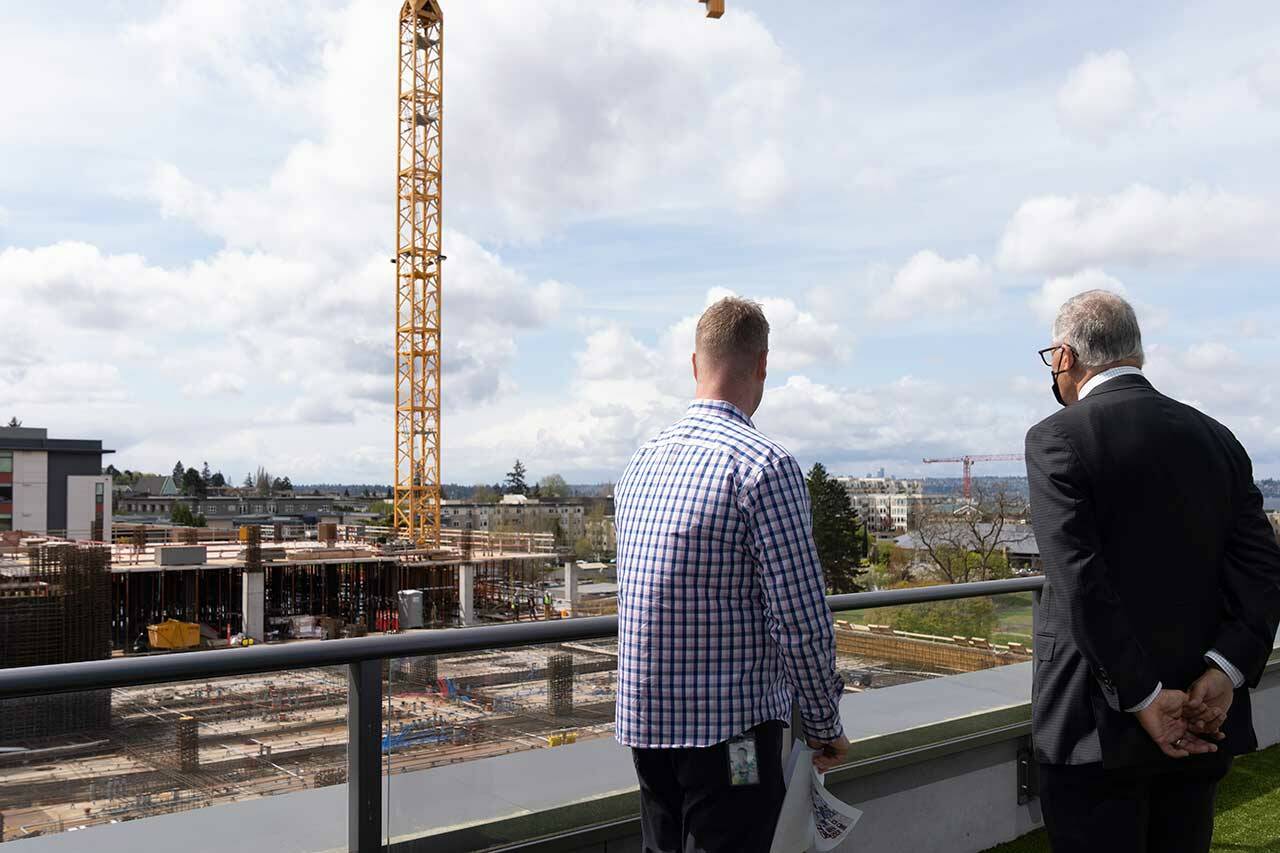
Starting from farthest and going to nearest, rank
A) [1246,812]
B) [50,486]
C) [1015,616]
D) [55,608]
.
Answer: [50,486] < [55,608] < [1246,812] < [1015,616]

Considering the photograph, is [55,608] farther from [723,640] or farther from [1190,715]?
[1190,715]

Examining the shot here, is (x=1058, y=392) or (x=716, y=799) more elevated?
(x=1058, y=392)

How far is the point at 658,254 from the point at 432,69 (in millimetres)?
17552

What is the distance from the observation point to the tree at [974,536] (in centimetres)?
5062

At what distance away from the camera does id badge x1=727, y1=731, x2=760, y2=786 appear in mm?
1662

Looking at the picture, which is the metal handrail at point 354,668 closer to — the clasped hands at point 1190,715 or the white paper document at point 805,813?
the white paper document at point 805,813

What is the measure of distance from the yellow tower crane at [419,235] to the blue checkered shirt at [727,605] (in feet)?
174

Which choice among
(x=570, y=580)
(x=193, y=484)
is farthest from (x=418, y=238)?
(x=193, y=484)

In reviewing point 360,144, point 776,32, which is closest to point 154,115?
point 360,144

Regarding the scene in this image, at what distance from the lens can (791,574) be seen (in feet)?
5.39

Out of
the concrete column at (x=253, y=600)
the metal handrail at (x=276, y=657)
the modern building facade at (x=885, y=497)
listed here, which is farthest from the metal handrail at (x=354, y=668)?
the modern building facade at (x=885, y=497)

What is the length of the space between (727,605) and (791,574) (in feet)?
0.40

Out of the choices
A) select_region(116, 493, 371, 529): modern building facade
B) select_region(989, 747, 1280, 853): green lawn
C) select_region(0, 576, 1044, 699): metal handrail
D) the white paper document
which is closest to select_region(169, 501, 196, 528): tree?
select_region(116, 493, 371, 529): modern building facade

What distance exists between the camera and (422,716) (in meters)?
2.32
